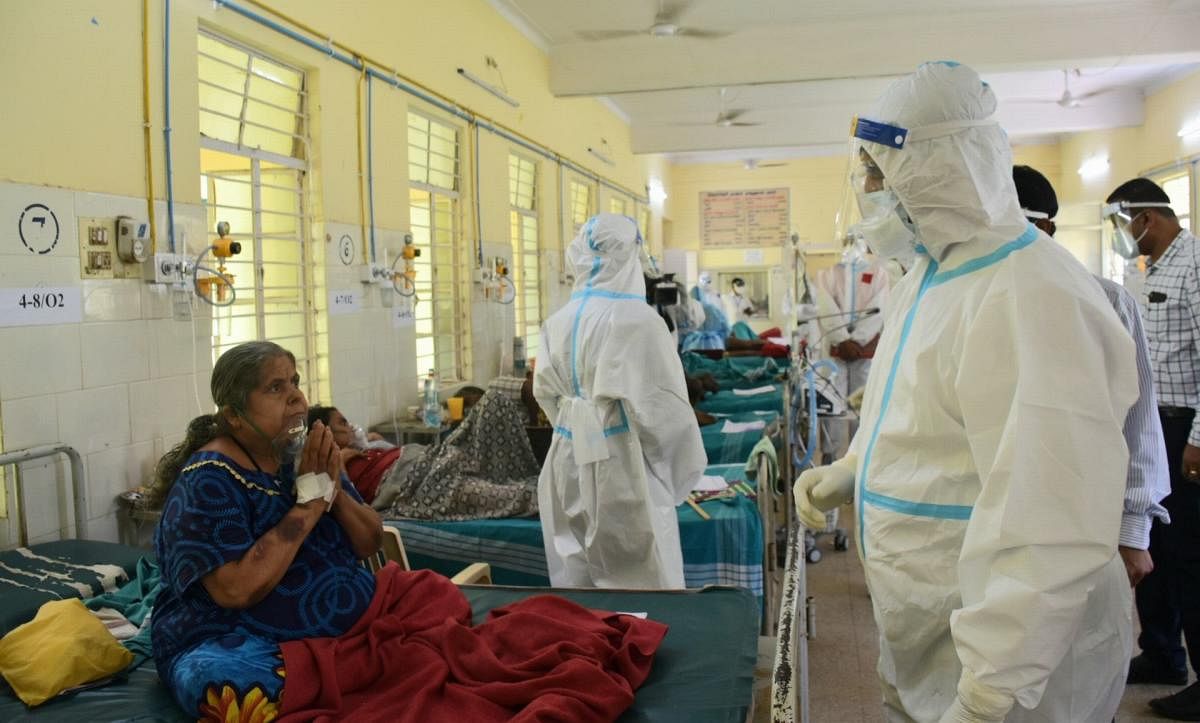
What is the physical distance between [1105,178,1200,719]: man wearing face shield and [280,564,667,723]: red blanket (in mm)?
2033

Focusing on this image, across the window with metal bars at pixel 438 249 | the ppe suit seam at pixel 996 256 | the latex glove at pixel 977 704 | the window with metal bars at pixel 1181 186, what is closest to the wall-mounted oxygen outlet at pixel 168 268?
the window with metal bars at pixel 438 249

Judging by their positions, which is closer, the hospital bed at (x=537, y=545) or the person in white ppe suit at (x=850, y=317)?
the hospital bed at (x=537, y=545)

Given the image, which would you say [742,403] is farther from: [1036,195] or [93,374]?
[93,374]

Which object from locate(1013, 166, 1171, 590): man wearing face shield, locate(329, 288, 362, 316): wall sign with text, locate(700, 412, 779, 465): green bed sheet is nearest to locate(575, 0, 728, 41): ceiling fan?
locate(700, 412, 779, 465): green bed sheet

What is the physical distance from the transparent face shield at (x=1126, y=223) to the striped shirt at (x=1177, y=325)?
0.17 metres

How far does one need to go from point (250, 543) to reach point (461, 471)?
2.05m

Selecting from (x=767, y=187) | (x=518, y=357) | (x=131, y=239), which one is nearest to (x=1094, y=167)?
(x=767, y=187)

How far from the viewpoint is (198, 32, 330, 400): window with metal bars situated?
152 inches

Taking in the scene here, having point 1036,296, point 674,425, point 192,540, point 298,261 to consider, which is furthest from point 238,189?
point 1036,296

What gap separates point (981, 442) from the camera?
1.50m

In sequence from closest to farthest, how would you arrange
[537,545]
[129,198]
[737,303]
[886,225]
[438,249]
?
[886,225]
[129,198]
[537,545]
[438,249]
[737,303]

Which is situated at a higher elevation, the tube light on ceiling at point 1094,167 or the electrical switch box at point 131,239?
the tube light on ceiling at point 1094,167

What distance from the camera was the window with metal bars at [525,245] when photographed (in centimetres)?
770

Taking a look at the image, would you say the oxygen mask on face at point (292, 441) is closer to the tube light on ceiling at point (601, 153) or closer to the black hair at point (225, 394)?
the black hair at point (225, 394)
